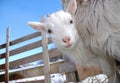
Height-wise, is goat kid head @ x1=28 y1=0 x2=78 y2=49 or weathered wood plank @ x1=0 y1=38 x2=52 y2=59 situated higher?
weathered wood plank @ x1=0 y1=38 x2=52 y2=59

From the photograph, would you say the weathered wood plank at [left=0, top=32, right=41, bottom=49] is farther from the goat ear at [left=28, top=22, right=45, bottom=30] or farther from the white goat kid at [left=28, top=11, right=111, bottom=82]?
the white goat kid at [left=28, top=11, right=111, bottom=82]

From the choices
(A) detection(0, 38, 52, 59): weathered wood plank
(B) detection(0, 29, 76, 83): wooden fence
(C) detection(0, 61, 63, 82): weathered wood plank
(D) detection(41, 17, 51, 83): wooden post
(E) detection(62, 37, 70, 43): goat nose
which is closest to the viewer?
(E) detection(62, 37, 70, 43): goat nose

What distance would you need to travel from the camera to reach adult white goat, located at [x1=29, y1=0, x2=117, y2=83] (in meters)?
2.79

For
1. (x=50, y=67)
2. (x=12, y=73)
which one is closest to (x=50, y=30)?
(x=50, y=67)

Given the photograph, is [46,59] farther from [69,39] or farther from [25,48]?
[69,39]

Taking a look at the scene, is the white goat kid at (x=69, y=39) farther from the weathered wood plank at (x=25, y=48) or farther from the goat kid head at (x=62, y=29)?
the weathered wood plank at (x=25, y=48)

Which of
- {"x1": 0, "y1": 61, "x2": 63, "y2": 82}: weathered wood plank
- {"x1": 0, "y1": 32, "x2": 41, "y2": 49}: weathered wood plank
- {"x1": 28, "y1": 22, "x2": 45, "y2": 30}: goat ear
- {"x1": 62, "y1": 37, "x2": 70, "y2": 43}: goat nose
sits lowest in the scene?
{"x1": 0, "y1": 61, "x2": 63, "y2": 82}: weathered wood plank

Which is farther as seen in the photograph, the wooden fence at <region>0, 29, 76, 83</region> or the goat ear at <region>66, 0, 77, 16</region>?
the wooden fence at <region>0, 29, 76, 83</region>

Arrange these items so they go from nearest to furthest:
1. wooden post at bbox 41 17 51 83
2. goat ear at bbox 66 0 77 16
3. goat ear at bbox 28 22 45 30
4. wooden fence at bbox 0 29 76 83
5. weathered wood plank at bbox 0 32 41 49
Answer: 1. goat ear at bbox 66 0 77 16
2. goat ear at bbox 28 22 45 30
3. wooden fence at bbox 0 29 76 83
4. wooden post at bbox 41 17 51 83
5. weathered wood plank at bbox 0 32 41 49

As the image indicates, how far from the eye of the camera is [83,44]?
9.76ft

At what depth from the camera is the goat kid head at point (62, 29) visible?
9.00 feet

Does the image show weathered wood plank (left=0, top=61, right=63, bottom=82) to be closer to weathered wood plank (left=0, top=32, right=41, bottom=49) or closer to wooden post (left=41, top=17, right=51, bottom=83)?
wooden post (left=41, top=17, right=51, bottom=83)

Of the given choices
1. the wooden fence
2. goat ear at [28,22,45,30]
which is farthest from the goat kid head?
the wooden fence

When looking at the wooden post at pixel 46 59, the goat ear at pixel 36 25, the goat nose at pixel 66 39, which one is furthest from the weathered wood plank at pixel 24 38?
the goat nose at pixel 66 39
